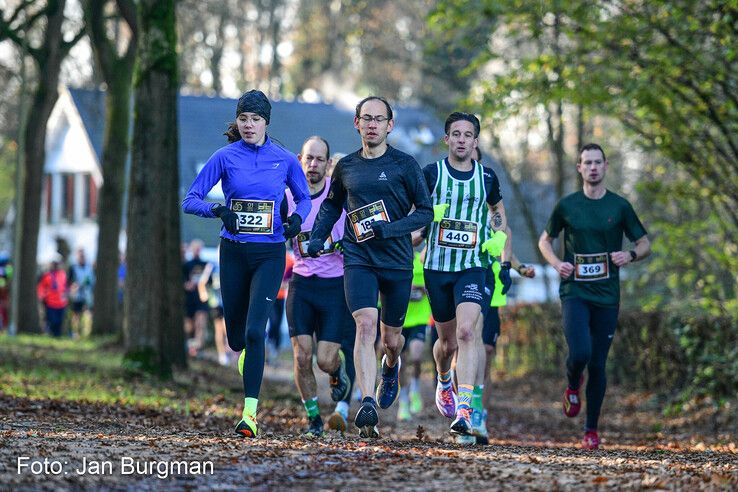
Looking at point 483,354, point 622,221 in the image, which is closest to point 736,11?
point 622,221

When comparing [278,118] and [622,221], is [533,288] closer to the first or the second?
[278,118]

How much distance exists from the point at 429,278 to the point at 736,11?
719cm

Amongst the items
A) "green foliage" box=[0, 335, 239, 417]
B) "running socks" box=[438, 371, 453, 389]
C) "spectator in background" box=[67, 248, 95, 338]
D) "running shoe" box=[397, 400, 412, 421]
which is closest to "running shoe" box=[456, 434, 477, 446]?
"running socks" box=[438, 371, 453, 389]

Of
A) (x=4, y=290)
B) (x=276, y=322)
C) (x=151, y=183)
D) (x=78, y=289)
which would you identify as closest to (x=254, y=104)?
(x=151, y=183)

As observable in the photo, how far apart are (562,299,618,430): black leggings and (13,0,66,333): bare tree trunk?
773 inches

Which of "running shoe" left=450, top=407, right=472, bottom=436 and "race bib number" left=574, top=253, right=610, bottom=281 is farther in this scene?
"race bib number" left=574, top=253, right=610, bottom=281

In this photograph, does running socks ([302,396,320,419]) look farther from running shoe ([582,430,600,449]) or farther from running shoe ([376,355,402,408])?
running shoe ([582,430,600,449])

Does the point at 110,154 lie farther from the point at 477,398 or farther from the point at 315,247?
the point at 315,247

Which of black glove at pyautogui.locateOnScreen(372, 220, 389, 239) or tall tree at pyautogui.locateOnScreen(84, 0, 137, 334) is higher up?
tall tree at pyautogui.locateOnScreen(84, 0, 137, 334)

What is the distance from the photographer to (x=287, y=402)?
17469 millimetres

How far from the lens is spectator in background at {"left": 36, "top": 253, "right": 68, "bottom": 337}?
115 ft

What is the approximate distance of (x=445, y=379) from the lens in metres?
11.5

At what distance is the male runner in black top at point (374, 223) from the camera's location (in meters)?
10.4

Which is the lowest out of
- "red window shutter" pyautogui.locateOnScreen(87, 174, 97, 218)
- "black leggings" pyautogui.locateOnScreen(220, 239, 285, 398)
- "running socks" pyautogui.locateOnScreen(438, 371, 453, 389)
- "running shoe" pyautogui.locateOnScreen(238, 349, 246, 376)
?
"running socks" pyautogui.locateOnScreen(438, 371, 453, 389)
